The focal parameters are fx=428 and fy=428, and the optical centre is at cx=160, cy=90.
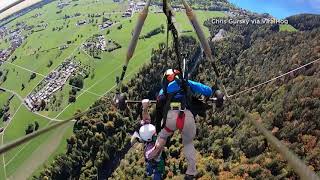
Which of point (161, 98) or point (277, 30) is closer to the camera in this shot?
point (161, 98)

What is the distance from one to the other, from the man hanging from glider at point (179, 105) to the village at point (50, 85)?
10428 cm

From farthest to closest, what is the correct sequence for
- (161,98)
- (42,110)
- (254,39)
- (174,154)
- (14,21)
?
1. (14,21)
2. (254,39)
3. (42,110)
4. (174,154)
5. (161,98)

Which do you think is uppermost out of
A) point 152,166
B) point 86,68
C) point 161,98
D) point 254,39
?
point 161,98

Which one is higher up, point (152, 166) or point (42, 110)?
point (152, 166)

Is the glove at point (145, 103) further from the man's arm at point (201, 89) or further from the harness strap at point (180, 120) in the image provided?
the man's arm at point (201, 89)

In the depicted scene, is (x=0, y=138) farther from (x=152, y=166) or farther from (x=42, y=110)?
(x=152, y=166)

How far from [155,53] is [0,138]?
145 ft

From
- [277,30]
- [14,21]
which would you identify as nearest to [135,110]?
[277,30]

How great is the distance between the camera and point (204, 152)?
70250 millimetres

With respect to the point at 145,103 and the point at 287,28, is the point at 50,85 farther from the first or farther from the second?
the point at 145,103

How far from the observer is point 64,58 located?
426 feet

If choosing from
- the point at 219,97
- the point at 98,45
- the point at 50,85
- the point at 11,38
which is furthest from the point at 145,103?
the point at 11,38

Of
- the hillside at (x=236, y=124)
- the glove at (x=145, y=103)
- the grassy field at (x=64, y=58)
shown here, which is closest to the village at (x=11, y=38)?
the grassy field at (x=64, y=58)

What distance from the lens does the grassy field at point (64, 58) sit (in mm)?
100600
